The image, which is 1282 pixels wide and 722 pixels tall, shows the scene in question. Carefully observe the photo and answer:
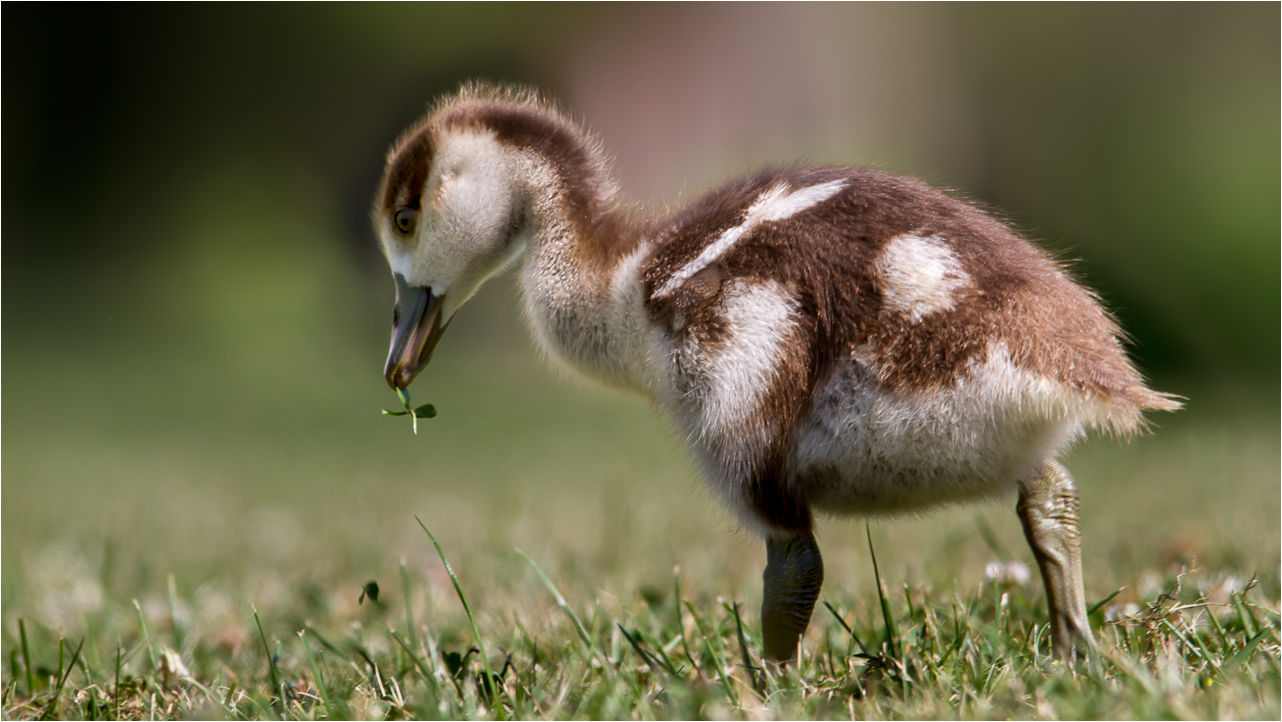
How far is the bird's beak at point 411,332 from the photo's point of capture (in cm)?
275

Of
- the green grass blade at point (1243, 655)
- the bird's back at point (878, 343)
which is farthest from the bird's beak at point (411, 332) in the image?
the green grass blade at point (1243, 655)

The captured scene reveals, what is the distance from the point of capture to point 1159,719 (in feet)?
5.72

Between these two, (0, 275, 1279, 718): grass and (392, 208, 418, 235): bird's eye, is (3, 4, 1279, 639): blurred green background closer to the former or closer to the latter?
(0, 275, 1279, 718): grass

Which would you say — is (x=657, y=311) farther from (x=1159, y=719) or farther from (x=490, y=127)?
(x=1159, y=719)

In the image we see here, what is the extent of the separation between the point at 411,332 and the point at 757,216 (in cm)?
87

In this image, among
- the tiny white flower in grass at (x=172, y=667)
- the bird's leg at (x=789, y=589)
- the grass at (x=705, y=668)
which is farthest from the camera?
the tiny white flower in grass at (x=172, y=667)

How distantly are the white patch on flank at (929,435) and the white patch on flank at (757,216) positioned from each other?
32 cm

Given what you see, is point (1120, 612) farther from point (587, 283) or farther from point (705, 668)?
point (587, 283)

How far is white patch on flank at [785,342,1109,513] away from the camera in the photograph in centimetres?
206

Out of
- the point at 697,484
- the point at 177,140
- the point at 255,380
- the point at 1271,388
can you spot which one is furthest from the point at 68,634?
the point at 177,140

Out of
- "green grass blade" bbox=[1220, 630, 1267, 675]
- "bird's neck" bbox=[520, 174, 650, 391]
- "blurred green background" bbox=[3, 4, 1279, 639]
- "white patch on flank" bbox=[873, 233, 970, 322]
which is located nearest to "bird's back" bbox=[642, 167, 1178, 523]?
"white patch on flank" bbox=[873, 233, 970, 322]

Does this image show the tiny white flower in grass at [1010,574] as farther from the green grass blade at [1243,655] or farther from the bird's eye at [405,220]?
the bird's eye at [405,220]

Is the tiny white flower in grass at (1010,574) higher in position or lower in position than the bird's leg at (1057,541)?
lower

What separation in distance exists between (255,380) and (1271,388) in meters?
7.12
